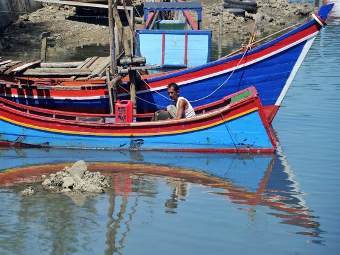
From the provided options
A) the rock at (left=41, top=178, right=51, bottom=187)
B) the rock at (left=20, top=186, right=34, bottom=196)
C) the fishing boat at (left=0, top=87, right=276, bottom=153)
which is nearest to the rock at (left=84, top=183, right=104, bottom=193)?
the rock at (left=41, top=178, right=51, bottom=187)

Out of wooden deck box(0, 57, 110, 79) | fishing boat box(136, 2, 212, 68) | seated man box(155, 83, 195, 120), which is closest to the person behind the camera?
seated man box(155, 83, 195, 120)

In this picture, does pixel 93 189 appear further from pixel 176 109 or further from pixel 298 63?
pixel 298 63

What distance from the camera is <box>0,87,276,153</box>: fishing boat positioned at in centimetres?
1328

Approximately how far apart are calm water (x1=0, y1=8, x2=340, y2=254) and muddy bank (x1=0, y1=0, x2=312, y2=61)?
13.1m

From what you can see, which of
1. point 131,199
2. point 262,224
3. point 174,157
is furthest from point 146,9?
point 262,224

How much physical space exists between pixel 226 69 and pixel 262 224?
559cm

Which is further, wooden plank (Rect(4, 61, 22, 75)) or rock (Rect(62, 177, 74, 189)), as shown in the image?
wooden plank (Rect(4, 61, 22, 75))

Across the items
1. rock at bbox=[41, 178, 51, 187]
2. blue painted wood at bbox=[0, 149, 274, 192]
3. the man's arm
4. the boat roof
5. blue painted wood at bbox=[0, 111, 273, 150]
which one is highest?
the boat roof

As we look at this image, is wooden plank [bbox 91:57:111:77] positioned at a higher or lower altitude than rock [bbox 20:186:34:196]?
higher

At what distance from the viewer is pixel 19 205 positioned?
10.3m

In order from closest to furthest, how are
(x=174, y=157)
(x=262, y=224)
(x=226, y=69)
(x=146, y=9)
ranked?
1. (x=262, y=224)
2. (x=174, y=157)
3. (x=226, y=69)
4. (x=146, y=9)

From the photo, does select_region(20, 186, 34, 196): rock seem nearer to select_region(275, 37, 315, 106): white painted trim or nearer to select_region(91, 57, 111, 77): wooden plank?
select_region(91, 57, 111, 77): wooden plank

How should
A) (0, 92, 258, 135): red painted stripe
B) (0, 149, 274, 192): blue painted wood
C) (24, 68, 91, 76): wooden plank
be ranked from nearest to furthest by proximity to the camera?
(0, 149, 274, 192): blue painted wood < (0, 92, 258, 135): red painted stripe < (24, 68, 91, 76): wooden plank

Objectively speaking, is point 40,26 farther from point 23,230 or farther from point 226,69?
point 23,230
